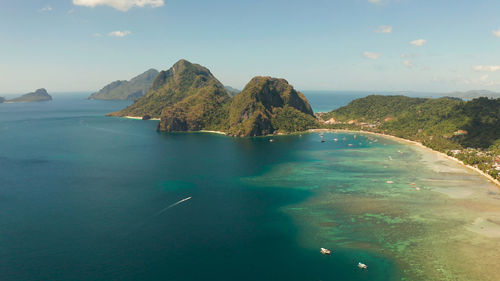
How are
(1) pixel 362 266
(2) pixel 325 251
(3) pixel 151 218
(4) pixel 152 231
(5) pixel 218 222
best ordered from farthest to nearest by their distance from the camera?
(3) pixel 151 218 < (5) pixel 218 222 < (4) pixel 152 231 < (2) pixel 325 251 < (1) pixel 362 266

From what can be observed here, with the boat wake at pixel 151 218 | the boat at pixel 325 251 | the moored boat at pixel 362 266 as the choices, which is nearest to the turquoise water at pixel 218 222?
the boat wake at pixel 151 218

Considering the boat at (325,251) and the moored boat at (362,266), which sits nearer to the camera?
the moored boat at (362,266)

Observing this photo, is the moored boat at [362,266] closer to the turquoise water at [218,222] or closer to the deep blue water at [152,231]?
the turquoise water at [218,222]

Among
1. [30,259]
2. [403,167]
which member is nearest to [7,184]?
[30,259]

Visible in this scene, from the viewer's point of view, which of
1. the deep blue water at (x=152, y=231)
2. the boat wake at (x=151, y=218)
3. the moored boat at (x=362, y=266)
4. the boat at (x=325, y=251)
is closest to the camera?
the deep blue water at (x=152, y=231)

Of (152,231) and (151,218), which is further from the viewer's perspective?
(151,218)

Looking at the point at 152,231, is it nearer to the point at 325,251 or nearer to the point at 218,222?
the point at 218,222

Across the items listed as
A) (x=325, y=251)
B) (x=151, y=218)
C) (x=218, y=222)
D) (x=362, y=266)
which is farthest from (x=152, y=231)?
(x=362, y=266)

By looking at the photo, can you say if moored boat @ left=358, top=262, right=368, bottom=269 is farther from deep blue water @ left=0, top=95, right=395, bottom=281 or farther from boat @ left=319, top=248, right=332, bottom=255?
boat @ left=319, top=248, right=332, bottom=255
